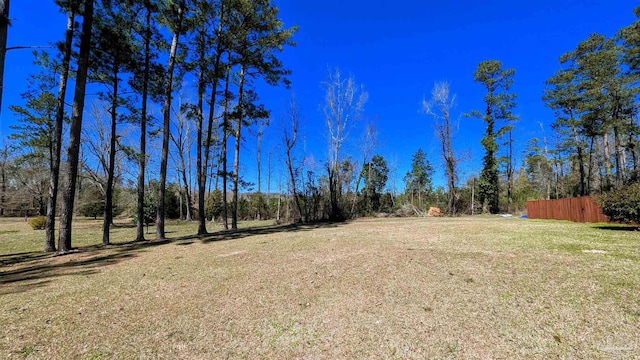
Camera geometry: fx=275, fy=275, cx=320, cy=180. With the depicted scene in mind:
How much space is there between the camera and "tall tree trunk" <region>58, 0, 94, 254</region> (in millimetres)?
7082

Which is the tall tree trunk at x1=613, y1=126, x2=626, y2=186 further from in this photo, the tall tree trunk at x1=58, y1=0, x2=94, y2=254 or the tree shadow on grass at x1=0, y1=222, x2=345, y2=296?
the tall tree trunk at x1=58, y1=0, x2=94, y2=254

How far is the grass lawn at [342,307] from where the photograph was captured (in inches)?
95.4

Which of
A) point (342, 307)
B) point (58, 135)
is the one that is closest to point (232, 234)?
point (58, 135)

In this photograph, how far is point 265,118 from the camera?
13055 millimetres

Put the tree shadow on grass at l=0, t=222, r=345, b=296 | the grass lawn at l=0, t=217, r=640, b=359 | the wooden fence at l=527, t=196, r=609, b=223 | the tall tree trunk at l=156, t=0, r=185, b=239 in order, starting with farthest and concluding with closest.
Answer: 1. the wooden fence at l=527, t=196, r=609, b=223
2. the tall tree trunk at l=156, t=0, r=185, b=239
3. the tree shadow on grass at l=0, t=222, r=345, b=296
4. the grass lawn at l=0, t=217, r=640, b=359

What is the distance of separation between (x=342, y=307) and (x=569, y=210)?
14720 millimetres

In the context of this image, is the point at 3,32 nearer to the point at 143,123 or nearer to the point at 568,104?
the point at 143,123

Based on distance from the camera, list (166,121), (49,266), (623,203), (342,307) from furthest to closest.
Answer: (166,121) → (623,203) → (49,266) → (342,307)

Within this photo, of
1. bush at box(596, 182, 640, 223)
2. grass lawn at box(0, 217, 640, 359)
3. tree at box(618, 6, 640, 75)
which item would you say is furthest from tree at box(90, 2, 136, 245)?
tree at box(618, 6, 640, 75)

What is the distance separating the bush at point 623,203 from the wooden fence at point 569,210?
214 cm

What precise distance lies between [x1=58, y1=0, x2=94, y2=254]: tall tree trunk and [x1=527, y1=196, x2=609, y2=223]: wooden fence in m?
16.5

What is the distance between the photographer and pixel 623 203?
7.61m

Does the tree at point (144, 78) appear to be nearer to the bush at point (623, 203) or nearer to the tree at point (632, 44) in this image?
Result: the bush at point (623, 203)

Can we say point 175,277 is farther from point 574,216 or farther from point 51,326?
point 574,216
